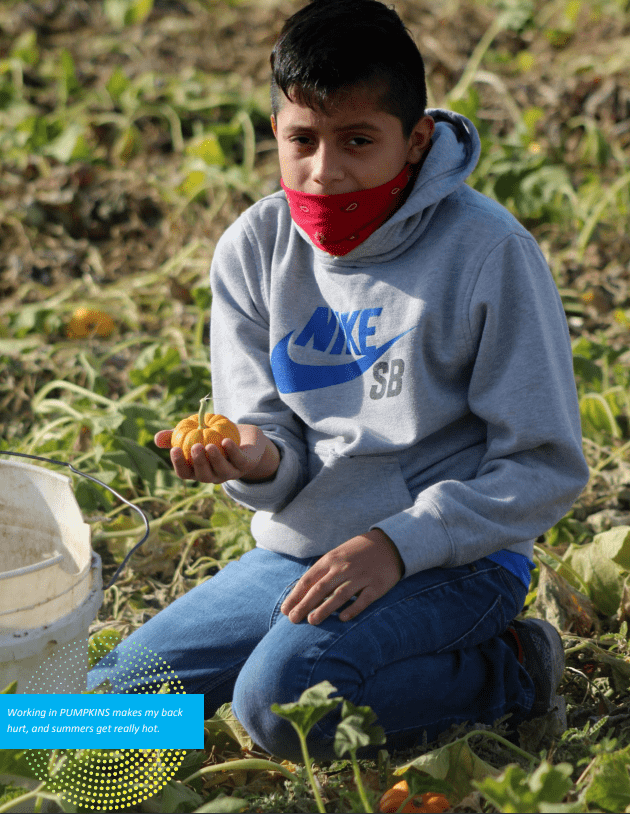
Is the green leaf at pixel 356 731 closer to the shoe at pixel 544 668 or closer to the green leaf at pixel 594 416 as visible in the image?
the shoe at pixel 544 668

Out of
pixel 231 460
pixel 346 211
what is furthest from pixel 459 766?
pixel 346 211

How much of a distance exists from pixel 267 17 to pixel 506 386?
434cm

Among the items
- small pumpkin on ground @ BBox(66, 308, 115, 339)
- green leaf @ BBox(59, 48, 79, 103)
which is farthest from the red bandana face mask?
green leaf @ BBox(59, 48, 79, 103)

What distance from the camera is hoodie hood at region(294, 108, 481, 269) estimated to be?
1.72m

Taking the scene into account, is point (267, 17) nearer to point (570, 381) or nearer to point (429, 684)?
point (570, 381)

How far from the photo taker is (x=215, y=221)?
12.6 ft

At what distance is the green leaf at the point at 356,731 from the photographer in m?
1.25

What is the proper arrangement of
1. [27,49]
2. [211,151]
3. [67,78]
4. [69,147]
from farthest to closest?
[27,49]
[67,78]
[69,147]
[211,151]

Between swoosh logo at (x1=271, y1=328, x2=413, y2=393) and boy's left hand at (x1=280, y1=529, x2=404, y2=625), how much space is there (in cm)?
36

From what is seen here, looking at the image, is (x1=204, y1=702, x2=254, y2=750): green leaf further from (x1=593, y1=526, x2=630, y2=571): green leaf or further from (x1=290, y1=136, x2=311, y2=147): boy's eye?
(x1=290, y1=136, x2=311, y2=147): boy's eye

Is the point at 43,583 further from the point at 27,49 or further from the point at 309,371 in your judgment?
the point at 27,49

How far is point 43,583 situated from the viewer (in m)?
1.51

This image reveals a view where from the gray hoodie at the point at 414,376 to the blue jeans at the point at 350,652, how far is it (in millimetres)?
81
